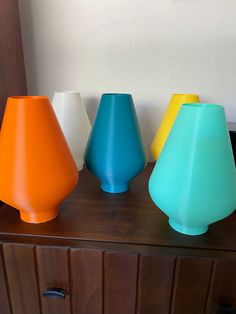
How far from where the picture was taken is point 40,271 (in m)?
0.44

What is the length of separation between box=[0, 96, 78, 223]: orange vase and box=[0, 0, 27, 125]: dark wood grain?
22 cm

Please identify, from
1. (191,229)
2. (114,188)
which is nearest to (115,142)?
(114,188)

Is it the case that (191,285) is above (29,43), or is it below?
below

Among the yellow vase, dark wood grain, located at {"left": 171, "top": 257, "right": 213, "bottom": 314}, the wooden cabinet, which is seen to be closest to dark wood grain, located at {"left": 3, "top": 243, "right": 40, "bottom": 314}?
the wooden cabinet

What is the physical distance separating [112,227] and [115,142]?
0.17 meters

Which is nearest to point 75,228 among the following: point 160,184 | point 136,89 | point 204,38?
point 160,184

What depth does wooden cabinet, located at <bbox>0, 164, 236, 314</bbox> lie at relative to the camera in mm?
404

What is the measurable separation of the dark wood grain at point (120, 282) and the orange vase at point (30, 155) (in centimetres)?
15

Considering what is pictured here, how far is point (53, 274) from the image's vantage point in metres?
0.44

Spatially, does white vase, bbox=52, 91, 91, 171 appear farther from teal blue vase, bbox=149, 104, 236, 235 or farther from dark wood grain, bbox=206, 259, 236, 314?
dark wood grain, bbox=206, 259, 236, 314

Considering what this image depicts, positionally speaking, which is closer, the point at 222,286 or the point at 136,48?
the point at 222,286

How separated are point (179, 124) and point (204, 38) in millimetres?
395

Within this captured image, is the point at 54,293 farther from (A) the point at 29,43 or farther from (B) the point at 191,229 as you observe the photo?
(A) the point at 29,43

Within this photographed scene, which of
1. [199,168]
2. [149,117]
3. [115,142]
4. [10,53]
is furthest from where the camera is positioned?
[149,117]
